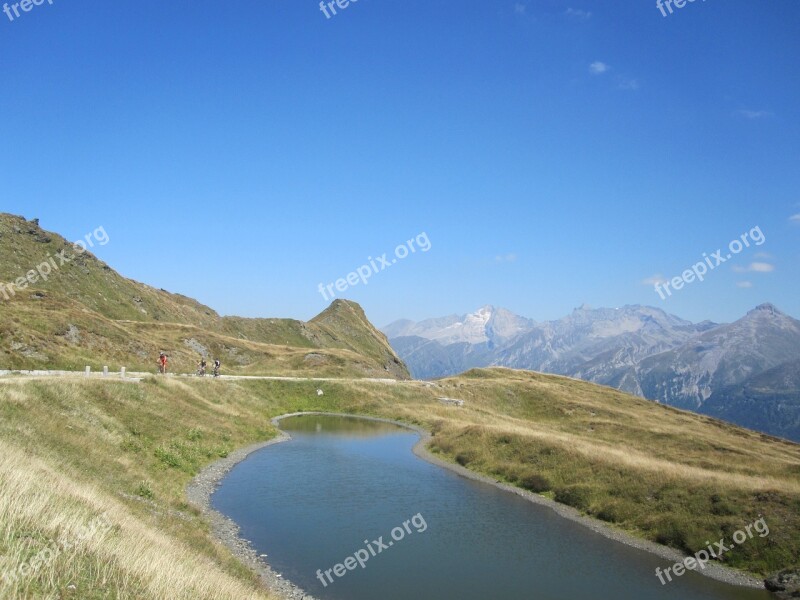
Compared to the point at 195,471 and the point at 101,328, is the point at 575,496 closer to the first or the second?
the point at 195,471

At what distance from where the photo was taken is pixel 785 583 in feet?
99.5

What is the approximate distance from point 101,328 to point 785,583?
89.6 m

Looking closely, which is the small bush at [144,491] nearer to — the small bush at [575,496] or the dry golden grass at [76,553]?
the dry golden grass at [76,553]

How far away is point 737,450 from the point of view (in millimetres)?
74250

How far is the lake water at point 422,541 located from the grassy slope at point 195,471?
3928mm

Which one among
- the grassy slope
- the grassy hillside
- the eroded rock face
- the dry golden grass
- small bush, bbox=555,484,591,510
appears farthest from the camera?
the grassy hillside

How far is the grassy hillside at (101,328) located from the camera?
7138 cm

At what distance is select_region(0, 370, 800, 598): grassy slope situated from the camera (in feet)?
46.5

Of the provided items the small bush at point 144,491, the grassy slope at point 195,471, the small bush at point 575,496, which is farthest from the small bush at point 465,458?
the small bush at point 144,491

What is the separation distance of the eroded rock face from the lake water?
0.79 meters

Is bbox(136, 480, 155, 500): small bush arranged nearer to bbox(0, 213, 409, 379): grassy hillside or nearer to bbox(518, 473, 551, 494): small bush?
bbox(518, 473, 551, 494): small bush

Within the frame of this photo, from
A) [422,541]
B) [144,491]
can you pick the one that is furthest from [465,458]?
[144,491]

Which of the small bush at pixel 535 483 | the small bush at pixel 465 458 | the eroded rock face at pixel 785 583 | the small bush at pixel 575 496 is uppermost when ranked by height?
the small bush at pixel 465 458

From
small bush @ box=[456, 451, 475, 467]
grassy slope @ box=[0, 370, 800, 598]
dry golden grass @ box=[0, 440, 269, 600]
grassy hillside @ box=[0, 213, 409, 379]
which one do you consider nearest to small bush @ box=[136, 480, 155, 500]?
grassy slope @ box=[0, 370, 800, 598]
